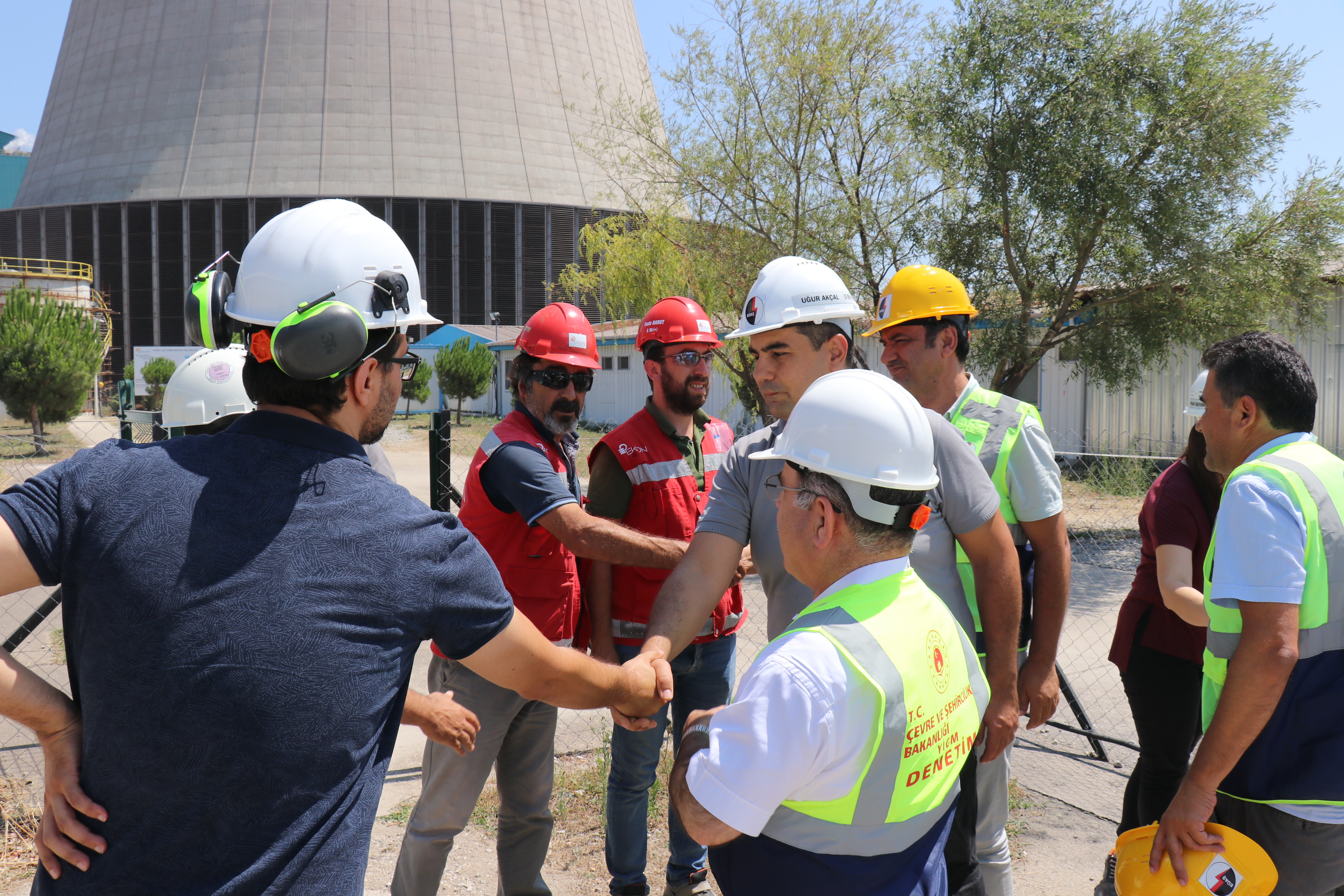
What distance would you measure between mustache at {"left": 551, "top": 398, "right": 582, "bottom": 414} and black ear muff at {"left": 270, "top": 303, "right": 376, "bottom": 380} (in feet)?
6.07

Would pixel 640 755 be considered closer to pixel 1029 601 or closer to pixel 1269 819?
pixel 1029 601

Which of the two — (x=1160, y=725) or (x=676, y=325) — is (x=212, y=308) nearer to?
(x=676, y=325)

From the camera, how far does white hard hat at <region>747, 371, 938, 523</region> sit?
178 cm

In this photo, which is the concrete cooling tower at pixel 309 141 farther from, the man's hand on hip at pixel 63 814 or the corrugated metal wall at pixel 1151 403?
the man's hand on hip at pixel 63 814

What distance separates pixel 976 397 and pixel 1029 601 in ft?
2.54

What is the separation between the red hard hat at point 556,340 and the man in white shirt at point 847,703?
1772 millimetres

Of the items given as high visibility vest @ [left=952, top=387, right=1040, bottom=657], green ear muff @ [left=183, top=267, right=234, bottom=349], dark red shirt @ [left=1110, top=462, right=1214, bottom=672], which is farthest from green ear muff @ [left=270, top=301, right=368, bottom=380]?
dark red shirt @ [left=1110, top=462, right=1214, bottom=672]

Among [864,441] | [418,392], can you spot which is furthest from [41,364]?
[864,441]

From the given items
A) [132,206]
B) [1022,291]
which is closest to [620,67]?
[132,206]

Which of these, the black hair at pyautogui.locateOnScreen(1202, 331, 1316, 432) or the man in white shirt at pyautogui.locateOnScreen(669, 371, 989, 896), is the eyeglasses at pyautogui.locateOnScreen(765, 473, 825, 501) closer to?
the man in white shirt at pyautogui.locateOnScreen(669, 371, 989, 896)

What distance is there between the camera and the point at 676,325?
3770mm

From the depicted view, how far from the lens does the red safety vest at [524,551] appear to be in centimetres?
333

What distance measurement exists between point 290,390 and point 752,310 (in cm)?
179

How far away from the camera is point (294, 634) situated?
1474mm
